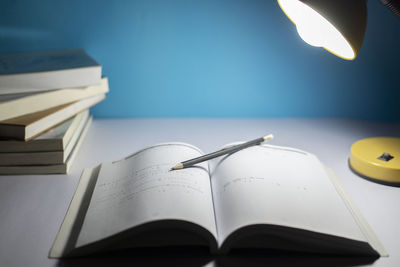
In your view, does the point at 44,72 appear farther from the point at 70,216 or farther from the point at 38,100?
the point at 70,216

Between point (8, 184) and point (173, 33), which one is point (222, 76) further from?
Result: point (8, 184)

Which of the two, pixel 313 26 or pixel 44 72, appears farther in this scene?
pixel 44 72

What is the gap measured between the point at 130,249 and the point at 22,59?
0.69 meters

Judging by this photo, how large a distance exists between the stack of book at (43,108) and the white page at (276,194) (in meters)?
0.37

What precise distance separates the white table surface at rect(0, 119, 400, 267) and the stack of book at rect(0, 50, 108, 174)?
4 centimetres

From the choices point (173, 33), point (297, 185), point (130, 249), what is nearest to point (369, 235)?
point (297, 185)

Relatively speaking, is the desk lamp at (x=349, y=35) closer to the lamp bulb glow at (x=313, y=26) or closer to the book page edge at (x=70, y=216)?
the lamp bulb glow at (x=313, y=26)

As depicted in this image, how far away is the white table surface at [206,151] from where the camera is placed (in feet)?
1.98

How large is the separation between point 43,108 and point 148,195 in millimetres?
451

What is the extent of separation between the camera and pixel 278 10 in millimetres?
1156

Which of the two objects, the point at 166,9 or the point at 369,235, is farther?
the point at 166,9

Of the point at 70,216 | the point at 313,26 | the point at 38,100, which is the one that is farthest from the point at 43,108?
the point at 313,26

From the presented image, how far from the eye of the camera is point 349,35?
0.61m

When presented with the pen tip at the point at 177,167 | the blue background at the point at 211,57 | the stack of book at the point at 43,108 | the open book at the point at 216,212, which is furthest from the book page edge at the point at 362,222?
the stack of book at the point at 43,108
